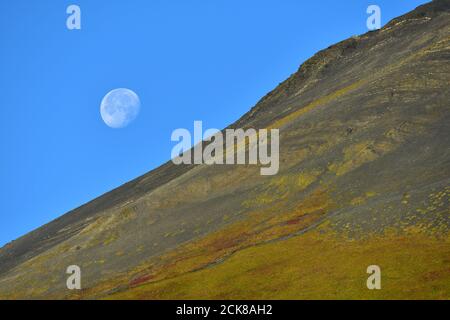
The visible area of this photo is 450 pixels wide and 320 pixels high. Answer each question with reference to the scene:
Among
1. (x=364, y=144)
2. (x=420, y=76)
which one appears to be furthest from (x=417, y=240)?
(x=420, y=76)

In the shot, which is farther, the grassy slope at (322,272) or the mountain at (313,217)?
the mountain at (313,217)

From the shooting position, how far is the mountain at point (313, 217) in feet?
216

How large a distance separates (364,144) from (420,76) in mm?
27289

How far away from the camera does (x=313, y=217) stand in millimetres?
87188

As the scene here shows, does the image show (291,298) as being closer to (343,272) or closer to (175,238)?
(343,272)

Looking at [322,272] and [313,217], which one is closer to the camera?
[322,272]

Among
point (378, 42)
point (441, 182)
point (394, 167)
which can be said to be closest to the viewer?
point (441, 182)

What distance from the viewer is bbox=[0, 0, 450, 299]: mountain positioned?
65.7 metres

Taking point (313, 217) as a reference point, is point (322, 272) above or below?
below

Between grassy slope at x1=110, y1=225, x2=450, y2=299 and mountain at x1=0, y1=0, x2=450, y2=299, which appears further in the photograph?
mountain at x1=0, y1=0, x2=450, y2=299

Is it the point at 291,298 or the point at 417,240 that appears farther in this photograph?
the point at 417,240
